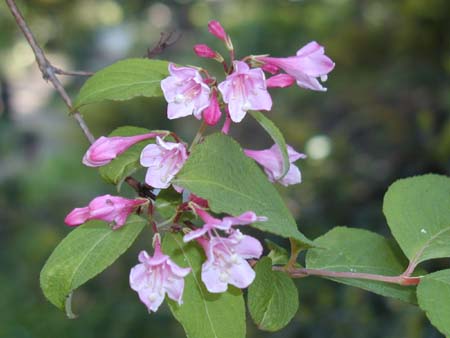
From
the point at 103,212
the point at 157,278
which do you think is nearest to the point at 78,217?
the point at 103,212

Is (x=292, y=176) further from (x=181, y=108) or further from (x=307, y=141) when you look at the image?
(x=307, y=141)

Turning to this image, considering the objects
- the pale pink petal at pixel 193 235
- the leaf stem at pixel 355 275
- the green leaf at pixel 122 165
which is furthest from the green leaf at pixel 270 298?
the green leaf at pixel 122 165

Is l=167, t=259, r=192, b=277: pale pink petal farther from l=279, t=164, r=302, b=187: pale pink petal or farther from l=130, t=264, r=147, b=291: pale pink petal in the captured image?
l=279, t=164, r=302, b=187: pale pink petal

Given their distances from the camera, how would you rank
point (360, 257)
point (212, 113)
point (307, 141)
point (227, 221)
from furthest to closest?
point (307, 141)
point (360, 257)
point (212, 113)
point (227, 221)

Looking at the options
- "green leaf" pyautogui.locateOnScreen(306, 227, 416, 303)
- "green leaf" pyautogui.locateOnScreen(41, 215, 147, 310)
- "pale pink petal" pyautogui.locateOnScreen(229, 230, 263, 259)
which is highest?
"green leaf" pyautogui.locateOnScreen(41, 215, 147, 310)

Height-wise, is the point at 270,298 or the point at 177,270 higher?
the point at 177,270

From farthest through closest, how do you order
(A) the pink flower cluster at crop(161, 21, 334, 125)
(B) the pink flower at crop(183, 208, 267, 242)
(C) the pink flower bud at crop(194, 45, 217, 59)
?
1. (C) the pink flower bud at crop(194, 45, 217, 59)
2. (A) the pink flower cluster at crop(161, 21, 334, 125)
3. (B) the pink flower at crop(183, 208, 267, 242)

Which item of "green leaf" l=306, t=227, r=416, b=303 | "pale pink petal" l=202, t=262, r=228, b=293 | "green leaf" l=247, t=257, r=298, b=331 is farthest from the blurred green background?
"pale pink petal" l=202, t=262, r=228, b=293
